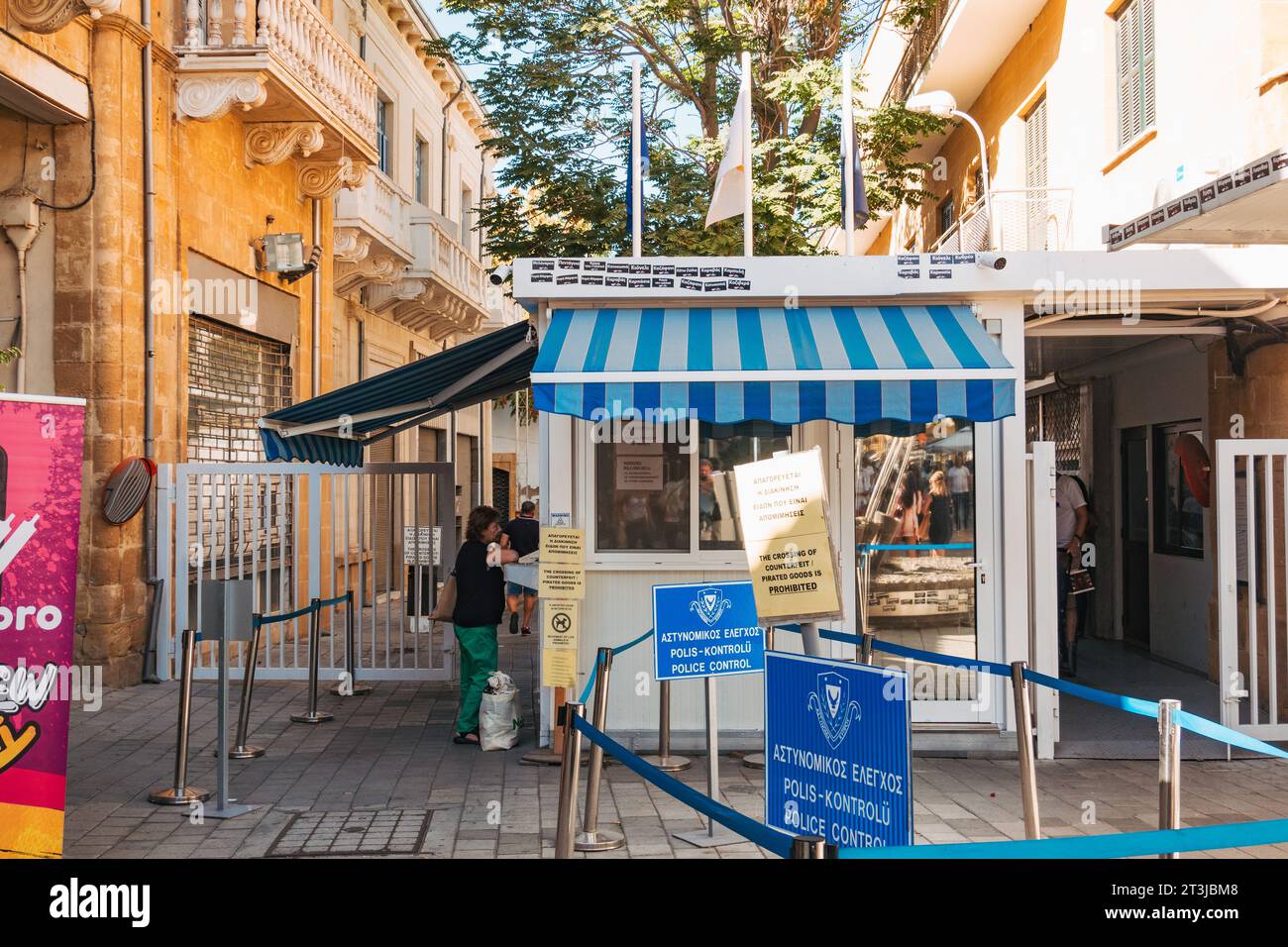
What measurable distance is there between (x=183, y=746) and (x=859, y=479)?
16.3 feet

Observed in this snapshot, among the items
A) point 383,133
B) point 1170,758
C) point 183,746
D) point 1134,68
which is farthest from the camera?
point 383,133

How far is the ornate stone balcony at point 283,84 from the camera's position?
12.3m

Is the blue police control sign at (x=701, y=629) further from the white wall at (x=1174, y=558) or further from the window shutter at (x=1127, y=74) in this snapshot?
the window shutter at (x=1127, y=74)

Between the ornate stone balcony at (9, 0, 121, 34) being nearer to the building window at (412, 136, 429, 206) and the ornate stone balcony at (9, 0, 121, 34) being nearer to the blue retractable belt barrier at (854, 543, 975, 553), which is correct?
the blue retractable belt barrier at (854, 543, 975, 553)

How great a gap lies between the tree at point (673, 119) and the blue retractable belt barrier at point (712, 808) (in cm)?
1250

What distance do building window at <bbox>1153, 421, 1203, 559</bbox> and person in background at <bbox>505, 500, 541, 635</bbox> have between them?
288 inches

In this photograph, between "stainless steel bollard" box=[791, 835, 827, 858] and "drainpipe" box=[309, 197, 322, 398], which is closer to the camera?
"stainless steel bollard" box=[791, 835, 827, 858]

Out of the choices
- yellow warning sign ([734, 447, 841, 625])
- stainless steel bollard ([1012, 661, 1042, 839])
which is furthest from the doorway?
yellow warning sign ([734, 447, 841, 625])

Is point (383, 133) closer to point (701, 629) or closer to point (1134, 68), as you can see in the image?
point (1134, 68)

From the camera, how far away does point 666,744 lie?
25.2 ft

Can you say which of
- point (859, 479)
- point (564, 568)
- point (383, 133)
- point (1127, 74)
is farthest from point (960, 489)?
point (383, 133)

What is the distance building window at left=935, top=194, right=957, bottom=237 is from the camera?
867 inches

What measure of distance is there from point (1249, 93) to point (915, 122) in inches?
309

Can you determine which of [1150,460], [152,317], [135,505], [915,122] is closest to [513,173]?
[915,122]
